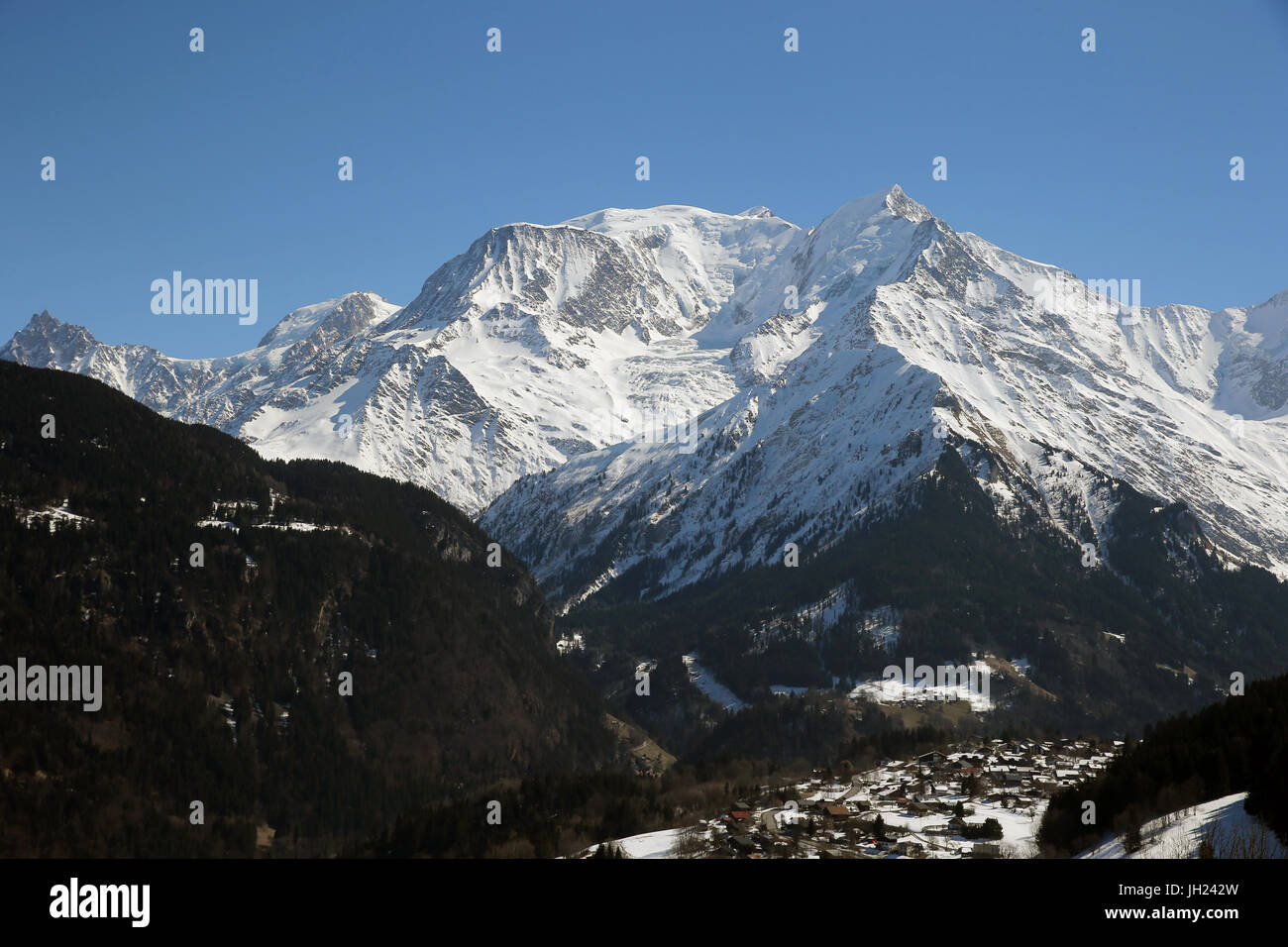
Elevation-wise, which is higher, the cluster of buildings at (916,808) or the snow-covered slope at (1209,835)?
the snow-covered slope at (1209,835)

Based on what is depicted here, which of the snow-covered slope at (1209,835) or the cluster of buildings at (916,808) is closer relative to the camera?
the snow-covered slope at (1209,835)

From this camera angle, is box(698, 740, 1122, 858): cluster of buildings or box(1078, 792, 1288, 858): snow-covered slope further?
box(698, 740, 1122, 858): cluster of buildings

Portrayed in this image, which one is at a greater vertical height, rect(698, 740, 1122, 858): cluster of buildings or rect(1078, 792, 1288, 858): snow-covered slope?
rect(1078, 792, 1288, 858): snow-covered slope

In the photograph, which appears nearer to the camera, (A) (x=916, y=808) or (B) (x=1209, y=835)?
(B) (x=1209, y=835)

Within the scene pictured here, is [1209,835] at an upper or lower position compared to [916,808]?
upper
